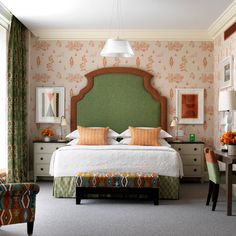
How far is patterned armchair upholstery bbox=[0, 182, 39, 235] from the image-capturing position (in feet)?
12.2

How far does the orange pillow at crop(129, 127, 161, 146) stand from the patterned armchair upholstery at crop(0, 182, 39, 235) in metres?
3.30

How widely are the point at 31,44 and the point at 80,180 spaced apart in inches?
140

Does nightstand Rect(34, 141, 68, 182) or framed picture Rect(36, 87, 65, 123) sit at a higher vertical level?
framed picture Rect(36, 87, 65, 123)

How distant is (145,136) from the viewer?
276 inches

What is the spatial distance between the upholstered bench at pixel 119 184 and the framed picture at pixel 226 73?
225 centimetres

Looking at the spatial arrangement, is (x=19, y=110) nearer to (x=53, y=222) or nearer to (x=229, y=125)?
(x=53, y=222)

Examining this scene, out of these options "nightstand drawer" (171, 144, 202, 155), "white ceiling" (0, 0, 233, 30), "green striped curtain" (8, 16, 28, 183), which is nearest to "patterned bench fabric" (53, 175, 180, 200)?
"green striped curtain" (8, 16, 28, 183)

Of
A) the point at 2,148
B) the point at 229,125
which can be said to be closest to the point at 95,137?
the point at 2,148

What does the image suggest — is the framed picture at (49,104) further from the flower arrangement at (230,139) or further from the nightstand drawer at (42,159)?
the flower arrangement at (230,139)

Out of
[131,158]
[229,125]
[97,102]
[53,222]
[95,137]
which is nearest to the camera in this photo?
[53,222]

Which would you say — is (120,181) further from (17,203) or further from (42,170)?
(42,170)

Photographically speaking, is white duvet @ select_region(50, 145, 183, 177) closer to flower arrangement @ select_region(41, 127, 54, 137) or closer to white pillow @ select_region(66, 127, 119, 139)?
Result: white pillow @ select_region(66, 127, 119, 139)

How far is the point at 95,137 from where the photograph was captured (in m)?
6.99

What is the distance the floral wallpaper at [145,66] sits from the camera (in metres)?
7.87
